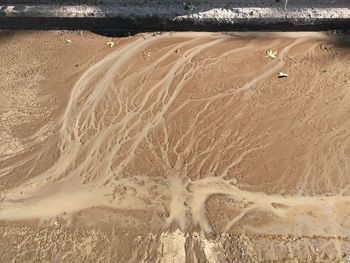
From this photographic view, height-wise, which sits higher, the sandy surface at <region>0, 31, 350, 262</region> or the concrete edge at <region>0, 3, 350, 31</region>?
the concrete edge at <region>0, 3, 350, 31</region>

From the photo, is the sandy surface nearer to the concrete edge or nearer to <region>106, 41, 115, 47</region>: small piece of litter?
<region>106, 41, 115, 47</region>: small piece of litter

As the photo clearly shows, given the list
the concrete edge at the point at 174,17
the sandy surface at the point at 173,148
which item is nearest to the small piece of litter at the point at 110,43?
the sandy surface at the point at 173,148

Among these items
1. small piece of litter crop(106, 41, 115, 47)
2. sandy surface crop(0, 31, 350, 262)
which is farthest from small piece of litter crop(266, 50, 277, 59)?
small piece of litter crop(106, 41, 115, 47)

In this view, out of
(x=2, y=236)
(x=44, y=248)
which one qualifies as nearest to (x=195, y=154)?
(x=44, y=248)

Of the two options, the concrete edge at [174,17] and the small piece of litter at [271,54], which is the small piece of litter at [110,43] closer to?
the concrete edge at [174,17]

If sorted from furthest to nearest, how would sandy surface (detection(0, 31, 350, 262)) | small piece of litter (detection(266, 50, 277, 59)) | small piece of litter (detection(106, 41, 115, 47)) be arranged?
small piece of litter (detection(106, 41, 115, 47)) → small piece of litter (detection(266, 50, 277, 59)) → sandy surface (detection(0, 31, 350, 262))

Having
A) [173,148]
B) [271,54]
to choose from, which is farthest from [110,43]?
[271,54]

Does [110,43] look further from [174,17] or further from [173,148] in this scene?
[173,148]

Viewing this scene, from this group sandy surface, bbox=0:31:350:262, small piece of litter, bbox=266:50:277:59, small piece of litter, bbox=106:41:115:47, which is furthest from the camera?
small piece of litter, bbox=106:41:115:47
